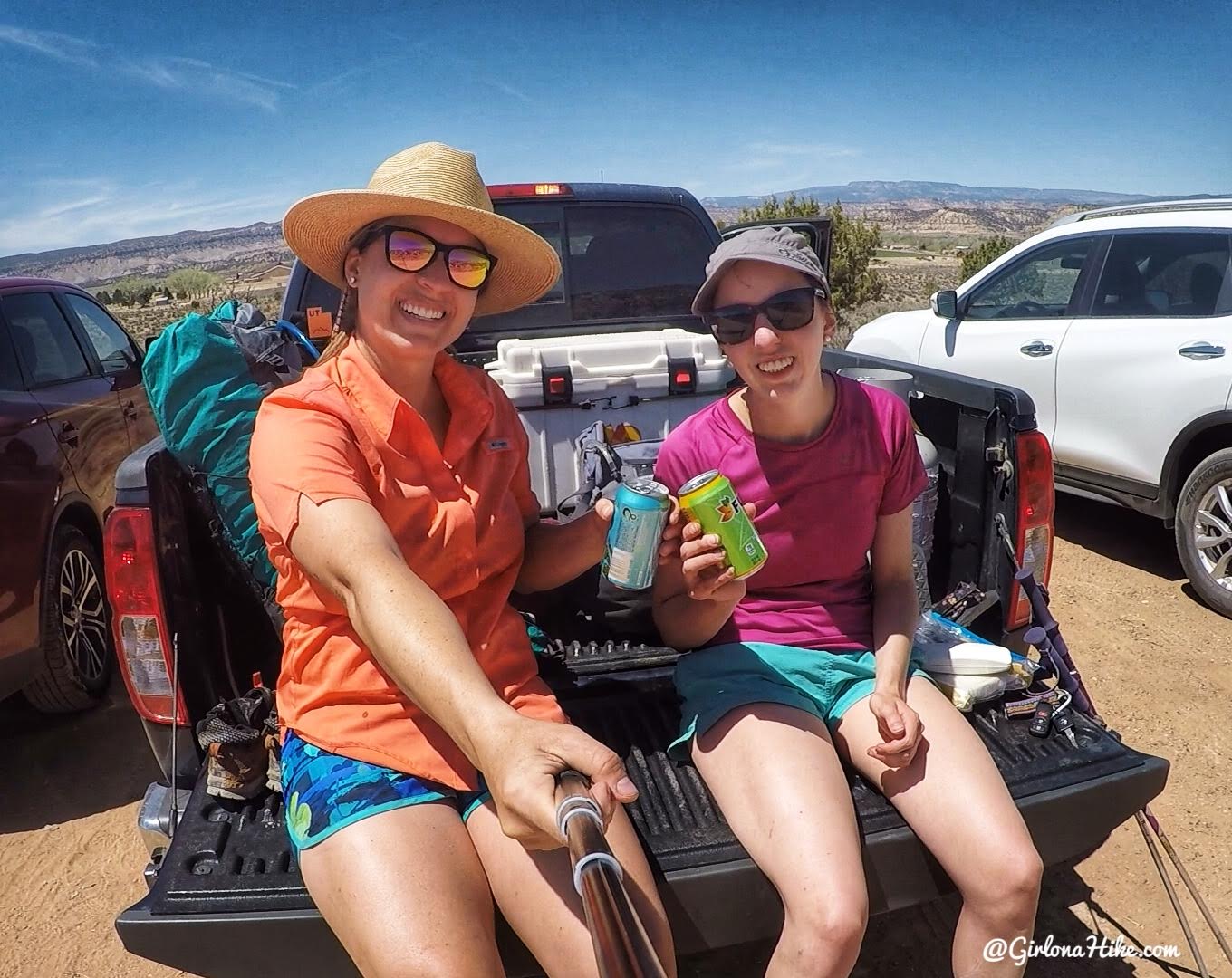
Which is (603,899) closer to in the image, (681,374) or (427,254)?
(427,254)

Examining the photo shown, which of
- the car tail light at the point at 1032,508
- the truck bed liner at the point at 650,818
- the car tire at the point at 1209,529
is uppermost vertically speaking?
the car tail light at the point at 1032,508

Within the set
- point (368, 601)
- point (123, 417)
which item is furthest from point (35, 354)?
point (368, 601)

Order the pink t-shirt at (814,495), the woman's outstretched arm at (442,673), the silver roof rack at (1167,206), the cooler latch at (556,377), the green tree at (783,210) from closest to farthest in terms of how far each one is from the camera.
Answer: the woman's outstretched arm at (442,673)
the pink t-shirt at (814,495)
the cooler latch at (556,377)
the silver roof rack at (1167,206)
the green tree at (783,210)

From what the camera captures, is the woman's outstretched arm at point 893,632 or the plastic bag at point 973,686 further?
the plastic bag at point 973,686

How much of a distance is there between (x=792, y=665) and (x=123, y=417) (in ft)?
13.3

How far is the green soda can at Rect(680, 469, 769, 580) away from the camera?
182 centimetres

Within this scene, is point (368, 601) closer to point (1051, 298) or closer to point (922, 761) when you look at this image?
point (922, 761)

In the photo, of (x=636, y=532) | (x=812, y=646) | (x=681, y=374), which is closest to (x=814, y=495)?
(x=812, y=646)

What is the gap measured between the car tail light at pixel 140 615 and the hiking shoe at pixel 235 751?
0.16 meters

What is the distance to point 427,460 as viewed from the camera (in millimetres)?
1888

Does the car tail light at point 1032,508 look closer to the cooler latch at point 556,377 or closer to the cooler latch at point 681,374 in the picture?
the cooler latch at point 681,374

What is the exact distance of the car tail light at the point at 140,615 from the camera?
2.04 meters

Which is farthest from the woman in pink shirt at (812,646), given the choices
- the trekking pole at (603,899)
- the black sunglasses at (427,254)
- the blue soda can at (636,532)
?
the trekking pole at (603,899)

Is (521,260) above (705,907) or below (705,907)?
above
